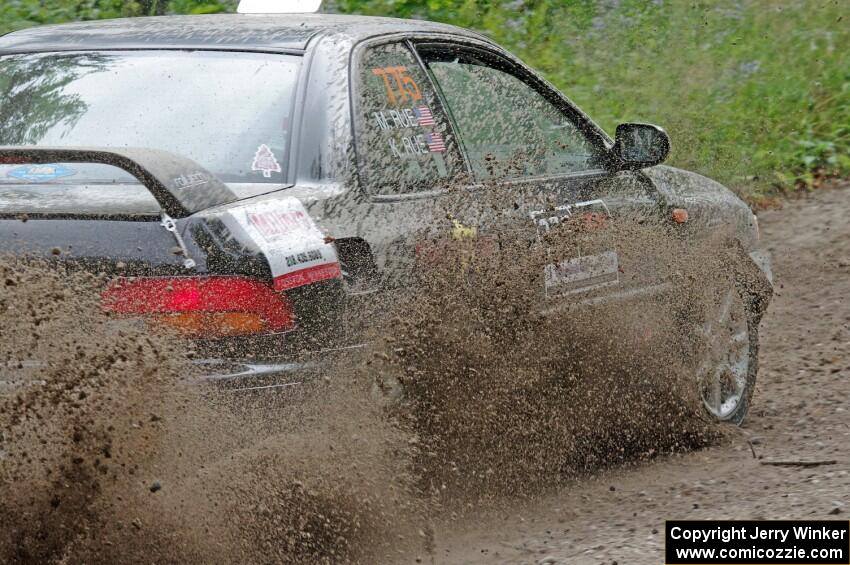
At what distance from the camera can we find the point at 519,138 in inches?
198

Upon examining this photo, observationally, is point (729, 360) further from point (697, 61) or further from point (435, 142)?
point (697, 61)

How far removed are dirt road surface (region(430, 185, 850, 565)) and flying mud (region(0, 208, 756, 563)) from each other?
0.14 meters

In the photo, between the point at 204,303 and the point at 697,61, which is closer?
the point at 204,303

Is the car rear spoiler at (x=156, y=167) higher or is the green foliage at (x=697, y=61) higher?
the car rear spoiler at (x=156, y=167)

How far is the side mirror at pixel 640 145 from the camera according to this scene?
518 centimetres

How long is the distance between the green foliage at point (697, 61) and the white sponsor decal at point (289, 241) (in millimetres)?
7435

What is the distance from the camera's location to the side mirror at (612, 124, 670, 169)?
17.0 ft

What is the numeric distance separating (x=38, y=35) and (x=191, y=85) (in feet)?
2.90

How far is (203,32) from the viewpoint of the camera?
14.3 feet

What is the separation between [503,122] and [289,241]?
5.49 feet

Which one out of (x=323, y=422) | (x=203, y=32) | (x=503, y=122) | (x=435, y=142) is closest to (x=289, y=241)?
(x=323, y=422)

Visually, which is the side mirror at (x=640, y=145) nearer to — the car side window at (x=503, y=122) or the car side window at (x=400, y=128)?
the car side window at (x=503, y=122)

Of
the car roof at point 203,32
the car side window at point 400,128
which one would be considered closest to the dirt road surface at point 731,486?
the car side window at point 400,128

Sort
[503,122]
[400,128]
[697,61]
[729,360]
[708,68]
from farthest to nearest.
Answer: [697,61]
[708,68]
[729,360]
[503,122]
[400,128]
